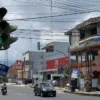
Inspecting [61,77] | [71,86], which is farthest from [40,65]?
[71,86]

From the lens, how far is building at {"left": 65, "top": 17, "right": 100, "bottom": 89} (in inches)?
2036

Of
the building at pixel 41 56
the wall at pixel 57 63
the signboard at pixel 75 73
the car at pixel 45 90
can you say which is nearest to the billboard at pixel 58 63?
the wall at pixel 57 63

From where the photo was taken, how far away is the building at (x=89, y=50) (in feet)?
170

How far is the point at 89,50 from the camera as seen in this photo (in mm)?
53656

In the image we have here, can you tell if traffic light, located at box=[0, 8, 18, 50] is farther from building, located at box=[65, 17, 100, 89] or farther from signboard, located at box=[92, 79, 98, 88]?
signboard, located at box=[92, 79, 98, 88]

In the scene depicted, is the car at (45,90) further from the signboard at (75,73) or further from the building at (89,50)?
the signboard at (75,73)

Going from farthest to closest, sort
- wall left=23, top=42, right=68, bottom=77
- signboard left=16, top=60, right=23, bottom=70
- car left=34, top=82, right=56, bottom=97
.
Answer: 1. signboard left=16, top=60, right=23, bottom=70
2. wall left=23, top=42, right=68, bottom=77
3. car left=34, top=82, right=56, bottom=97

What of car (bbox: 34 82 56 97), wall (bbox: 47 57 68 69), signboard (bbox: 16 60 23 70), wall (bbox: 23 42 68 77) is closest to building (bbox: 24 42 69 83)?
wall (bbox: 23 42 68 77)

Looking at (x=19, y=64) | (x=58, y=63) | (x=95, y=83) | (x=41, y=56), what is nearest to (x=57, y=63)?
(x=58, y=63)

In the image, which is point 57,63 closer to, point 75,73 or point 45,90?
Result: point 75,73

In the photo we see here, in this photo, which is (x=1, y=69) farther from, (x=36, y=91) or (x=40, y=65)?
(x=40, y=65)

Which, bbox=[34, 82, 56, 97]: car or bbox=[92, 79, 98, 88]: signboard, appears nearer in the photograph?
bbox=[34, 82, 56, 97]: car

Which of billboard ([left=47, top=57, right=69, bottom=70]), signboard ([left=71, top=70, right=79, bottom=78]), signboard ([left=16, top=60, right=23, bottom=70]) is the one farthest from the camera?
signboard ([left=16, top=60, right=23, bottom=70])

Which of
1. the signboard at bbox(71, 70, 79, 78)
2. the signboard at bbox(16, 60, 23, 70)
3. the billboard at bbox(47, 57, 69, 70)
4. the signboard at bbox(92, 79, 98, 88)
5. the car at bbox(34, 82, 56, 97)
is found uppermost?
the signboard at bbox(16, 60, 23, 70)
